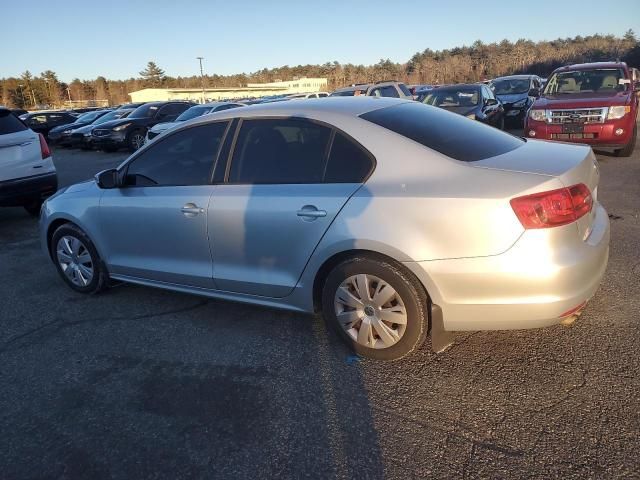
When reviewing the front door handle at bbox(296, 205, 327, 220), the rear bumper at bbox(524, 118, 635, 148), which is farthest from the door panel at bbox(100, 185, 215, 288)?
the rear bumper at bbox(524, 118, 635, 148)

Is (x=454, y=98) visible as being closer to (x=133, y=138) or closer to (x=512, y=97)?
(x=512, y=97)

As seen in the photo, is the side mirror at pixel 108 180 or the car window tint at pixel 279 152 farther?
the side mirror at pixel 108 180

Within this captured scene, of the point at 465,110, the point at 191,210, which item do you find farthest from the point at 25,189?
the point at 465,110

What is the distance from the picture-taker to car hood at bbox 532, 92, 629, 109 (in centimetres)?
903

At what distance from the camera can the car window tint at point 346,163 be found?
307 centimetres

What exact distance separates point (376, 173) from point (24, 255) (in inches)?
201

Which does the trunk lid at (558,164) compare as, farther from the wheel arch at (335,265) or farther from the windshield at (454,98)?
the windshield at (454,98)

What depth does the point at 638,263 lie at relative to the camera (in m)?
4.37

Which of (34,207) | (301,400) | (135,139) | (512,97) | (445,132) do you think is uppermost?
(445,132)

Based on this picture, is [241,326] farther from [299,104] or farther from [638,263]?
[638,263]

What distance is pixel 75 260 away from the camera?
4.61 m

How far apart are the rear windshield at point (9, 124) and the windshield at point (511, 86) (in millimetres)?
14720

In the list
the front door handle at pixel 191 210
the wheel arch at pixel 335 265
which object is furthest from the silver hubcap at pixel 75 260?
the wheel arch at pixel 335 265

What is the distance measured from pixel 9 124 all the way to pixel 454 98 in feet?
32.0
